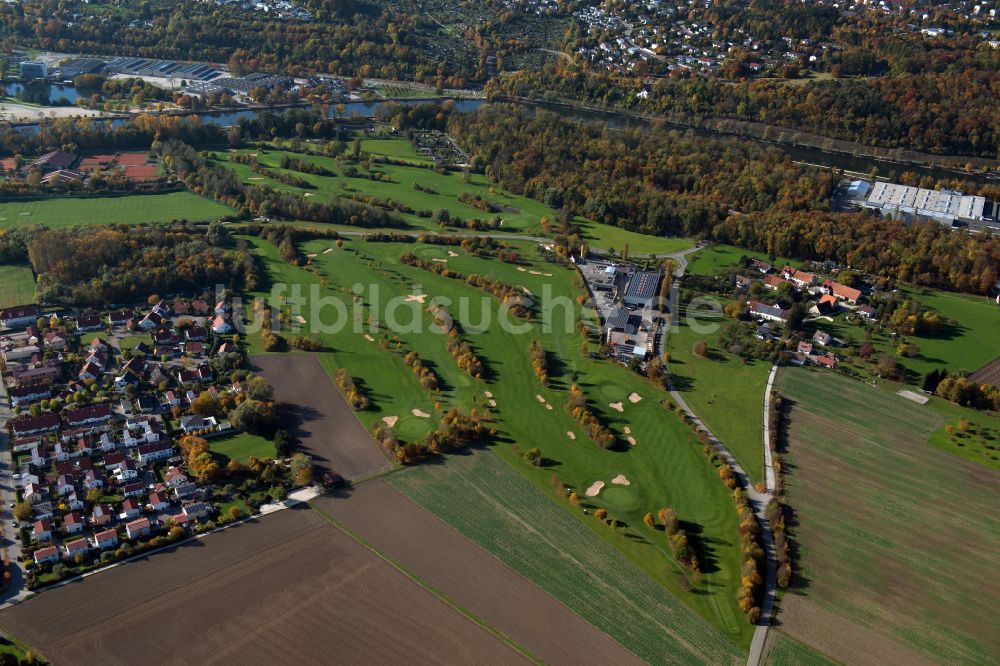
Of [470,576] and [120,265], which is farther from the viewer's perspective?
[120,265]

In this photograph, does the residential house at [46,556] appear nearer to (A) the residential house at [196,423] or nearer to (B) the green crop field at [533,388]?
(A) the residential house at [196,423]

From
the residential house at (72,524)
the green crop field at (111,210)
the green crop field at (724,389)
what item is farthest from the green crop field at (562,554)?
the green crop field at (111,210)

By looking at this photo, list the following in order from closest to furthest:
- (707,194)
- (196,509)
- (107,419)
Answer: (196,509) < (107,419) < (707,194)

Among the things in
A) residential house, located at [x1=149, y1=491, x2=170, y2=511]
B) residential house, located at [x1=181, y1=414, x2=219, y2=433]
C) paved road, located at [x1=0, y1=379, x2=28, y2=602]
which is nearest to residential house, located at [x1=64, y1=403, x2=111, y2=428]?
paved road, located at [x1=0, y1=379, x2=28, y2=602]

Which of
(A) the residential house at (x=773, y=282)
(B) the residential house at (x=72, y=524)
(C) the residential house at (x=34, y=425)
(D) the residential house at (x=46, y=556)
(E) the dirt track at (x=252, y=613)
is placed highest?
(A) the residential house at (x=773, y=282)

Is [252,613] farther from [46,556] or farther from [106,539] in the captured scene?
[46,556]

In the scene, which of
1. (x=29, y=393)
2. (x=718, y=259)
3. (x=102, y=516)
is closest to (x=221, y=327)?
(x=29, y=393)
